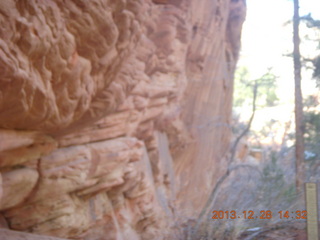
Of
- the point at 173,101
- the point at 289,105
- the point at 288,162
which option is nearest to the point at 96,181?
the point at 173,101

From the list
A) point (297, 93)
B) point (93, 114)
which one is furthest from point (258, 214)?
point (297, 93)

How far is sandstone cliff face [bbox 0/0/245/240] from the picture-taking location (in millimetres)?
4500

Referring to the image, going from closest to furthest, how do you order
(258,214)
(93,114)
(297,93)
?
(258,214)
(93,114)
(297,93)

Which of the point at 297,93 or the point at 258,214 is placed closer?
the point at 258,214

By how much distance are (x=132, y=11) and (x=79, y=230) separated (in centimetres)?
365

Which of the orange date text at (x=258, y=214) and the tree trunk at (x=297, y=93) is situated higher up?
the tree trunk at (x=297, y=93)

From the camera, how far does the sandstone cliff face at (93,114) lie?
450cm

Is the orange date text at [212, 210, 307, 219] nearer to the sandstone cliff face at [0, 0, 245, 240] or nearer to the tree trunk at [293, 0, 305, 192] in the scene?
the sandstone cliff face at [0, 0, 245, 240]

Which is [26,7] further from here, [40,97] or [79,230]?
[79,230]

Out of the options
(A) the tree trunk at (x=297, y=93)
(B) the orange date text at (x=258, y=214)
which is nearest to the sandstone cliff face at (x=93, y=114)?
(B) the orange date text at (x=258, y=214)

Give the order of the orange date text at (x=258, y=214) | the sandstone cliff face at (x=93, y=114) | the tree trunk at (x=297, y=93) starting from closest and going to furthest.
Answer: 1. the sandstone cliff face at (x=93, y=114)
2. the orange date text at (x=258, y=214)
3. the tree trunk at (x=297, y=93)

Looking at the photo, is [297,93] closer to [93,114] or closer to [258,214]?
[258,214]

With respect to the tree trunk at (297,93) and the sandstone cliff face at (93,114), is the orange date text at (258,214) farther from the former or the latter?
the tree trunk at (297,93)

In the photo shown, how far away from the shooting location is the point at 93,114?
6.58 metres
